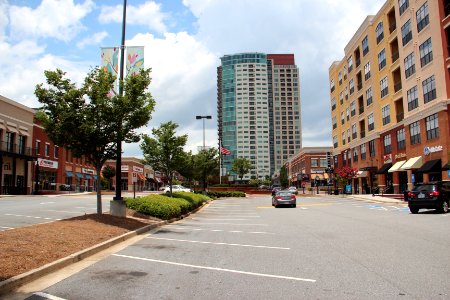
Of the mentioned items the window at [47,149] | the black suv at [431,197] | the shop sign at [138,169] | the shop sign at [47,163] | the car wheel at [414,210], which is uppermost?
the window at [47,149]

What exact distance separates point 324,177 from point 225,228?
89.4 metres

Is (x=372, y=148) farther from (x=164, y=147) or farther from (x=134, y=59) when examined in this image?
(x=134, y=59)

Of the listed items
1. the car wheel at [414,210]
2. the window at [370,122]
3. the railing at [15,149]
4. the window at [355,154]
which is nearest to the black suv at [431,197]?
the car wheel at [414,210]

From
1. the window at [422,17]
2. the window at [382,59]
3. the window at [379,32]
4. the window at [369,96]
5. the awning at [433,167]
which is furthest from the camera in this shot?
the window at [369,96]

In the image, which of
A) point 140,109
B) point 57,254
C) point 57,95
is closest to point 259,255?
point 57,254

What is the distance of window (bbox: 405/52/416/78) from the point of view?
40.5 metres

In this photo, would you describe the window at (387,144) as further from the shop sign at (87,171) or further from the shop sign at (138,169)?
the shop sign at (138,169)

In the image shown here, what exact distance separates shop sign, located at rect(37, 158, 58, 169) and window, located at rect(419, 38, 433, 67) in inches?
1759

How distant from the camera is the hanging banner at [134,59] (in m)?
16.5

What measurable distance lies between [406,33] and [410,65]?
3388 millimetres

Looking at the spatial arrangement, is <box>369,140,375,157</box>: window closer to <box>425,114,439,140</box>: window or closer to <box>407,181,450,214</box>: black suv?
<box>425,114,439,140</box>: window

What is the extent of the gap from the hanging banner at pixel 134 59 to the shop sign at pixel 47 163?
133 ft

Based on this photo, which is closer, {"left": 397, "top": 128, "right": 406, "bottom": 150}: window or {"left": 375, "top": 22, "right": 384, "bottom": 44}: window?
{"left": 397, "top": 128, "right": 406, "bottom": 150}: window

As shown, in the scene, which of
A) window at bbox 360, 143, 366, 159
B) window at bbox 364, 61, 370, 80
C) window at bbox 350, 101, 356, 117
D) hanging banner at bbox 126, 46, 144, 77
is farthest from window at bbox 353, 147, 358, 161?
hanging banner at bbox 126, 46, 144, 77
